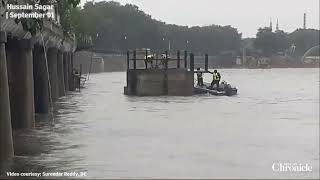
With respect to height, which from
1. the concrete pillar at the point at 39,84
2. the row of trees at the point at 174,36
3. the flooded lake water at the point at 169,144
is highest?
the row of trees at the point at 174,36

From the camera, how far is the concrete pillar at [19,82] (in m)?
21.8

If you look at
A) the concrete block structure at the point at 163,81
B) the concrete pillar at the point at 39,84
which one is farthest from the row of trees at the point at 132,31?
the concrete pillar at the point at 39,84

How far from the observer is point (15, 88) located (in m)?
22.0

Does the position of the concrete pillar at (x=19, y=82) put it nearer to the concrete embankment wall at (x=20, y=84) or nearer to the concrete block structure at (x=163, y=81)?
the concrete embankment wall at (x=20, y=84)

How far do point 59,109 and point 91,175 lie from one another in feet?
65.1

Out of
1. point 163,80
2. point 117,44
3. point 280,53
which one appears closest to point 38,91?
point 163,80

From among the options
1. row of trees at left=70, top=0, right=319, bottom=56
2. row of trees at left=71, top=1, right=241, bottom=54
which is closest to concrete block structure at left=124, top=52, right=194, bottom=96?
row of trees at left=70, top=0, right=319, bottom=56

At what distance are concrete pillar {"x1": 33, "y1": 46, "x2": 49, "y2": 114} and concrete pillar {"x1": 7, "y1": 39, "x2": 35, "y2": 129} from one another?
640cm

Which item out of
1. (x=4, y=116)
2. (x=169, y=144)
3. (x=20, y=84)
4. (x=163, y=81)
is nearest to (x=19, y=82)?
(x=20, y=84)

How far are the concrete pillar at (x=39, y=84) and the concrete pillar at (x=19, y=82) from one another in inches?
252

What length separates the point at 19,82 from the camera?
72.4ft

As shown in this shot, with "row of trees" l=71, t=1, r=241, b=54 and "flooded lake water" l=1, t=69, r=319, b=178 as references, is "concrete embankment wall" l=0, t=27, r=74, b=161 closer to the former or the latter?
"flooded lake water" l=1, t=69, r=319, b=178

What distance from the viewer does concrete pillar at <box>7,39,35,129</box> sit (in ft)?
71.6

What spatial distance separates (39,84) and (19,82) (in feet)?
21.7
